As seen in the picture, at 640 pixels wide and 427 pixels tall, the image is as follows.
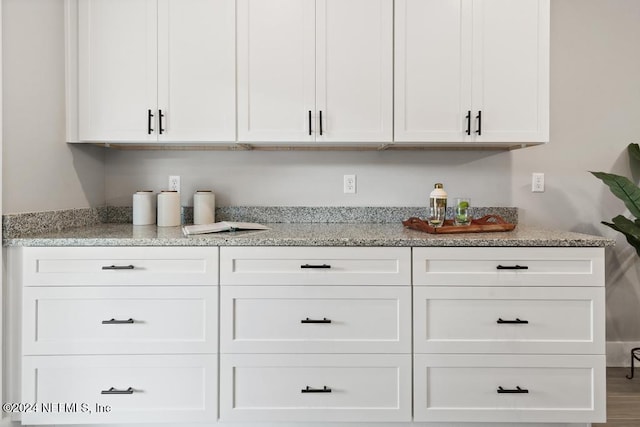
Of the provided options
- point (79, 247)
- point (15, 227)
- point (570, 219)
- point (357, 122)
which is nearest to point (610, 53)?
point (570, 219)

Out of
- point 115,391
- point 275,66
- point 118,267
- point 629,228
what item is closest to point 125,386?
point 115,391

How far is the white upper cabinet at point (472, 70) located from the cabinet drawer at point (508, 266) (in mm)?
612

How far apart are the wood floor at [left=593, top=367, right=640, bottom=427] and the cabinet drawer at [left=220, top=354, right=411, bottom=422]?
1.03m

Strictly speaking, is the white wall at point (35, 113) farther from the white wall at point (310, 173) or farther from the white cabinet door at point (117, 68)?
the white wall at point (310, 173)

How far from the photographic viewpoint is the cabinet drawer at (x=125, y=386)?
1.69m

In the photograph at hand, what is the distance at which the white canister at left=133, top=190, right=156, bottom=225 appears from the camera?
85.9 inches

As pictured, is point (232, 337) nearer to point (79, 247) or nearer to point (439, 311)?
point (79, 247)

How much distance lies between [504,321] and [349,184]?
1.08 m

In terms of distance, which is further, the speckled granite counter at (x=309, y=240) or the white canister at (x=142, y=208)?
the white canister at (x=142, y=208)

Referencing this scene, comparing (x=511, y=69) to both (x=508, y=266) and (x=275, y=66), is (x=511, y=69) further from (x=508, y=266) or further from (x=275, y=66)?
(x=275, y=66)

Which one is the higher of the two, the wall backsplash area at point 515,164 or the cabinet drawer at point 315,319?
the wall backsplash area at point 515,164

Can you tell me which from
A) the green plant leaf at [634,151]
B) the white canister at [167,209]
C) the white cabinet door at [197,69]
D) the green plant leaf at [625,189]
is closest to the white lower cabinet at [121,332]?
the white canister at [167,209]

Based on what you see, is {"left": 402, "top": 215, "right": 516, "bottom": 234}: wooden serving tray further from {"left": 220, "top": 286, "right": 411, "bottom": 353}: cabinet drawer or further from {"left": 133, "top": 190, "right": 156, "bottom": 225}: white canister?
{"left": 133, "top": 190, "right": 156, "bottom": 225}: white canister

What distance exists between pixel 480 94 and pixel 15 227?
2.18 m
